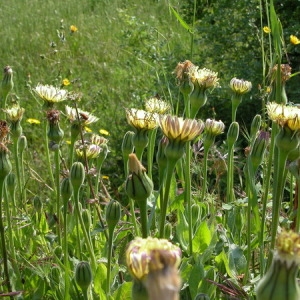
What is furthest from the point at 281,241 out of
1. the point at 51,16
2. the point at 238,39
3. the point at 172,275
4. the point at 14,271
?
the point at 51,16

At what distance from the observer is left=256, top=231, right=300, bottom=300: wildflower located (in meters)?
0.67

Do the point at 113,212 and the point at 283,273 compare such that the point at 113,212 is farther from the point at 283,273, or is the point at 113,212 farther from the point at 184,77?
the point at 283,273

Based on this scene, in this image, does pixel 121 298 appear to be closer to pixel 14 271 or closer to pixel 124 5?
pixel 14 271

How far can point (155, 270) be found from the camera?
18.7 inches

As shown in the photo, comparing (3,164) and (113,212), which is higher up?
(3,164)

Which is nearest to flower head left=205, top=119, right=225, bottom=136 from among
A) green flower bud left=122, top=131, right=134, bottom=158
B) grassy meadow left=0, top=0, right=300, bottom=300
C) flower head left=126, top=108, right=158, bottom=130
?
grassy meadow left=0, top=0, right=300, bottom=300

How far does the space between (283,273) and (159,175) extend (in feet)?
2.71

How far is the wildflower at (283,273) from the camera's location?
668 millimetres

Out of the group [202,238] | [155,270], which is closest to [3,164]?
[202,238]

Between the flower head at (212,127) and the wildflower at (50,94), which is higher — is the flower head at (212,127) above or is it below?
below

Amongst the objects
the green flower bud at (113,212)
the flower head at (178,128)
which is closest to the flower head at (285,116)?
the flower head at (178,128)

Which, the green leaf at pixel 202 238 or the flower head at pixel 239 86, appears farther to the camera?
the flower head at pixel 239 86

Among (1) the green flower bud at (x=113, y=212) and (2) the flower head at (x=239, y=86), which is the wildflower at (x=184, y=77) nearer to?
(2) the flower head at (x=239, y=86)

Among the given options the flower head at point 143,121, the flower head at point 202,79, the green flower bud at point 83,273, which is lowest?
the green flower bud at point 83,273
